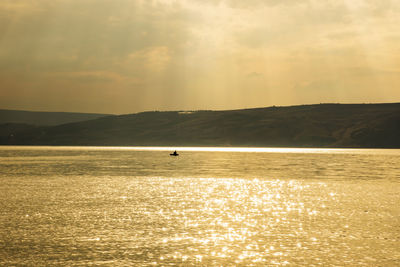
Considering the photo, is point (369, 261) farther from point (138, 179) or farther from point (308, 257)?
point (138, 179)

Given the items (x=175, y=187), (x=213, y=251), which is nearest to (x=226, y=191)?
(x=175, y=187)

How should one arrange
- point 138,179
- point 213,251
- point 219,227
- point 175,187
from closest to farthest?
point 213,251, point 219,227, point 175,187, point 138,179

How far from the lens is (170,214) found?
3581 cm

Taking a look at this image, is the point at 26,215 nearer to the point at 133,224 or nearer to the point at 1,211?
the point at 1,211

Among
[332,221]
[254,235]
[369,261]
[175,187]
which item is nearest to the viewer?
[369,261]

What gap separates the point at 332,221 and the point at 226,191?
64.1ft

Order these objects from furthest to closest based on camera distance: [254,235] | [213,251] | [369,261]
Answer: [254,235] < [213,251] < [369,261]

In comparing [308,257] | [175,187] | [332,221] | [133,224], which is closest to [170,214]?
[133,224]

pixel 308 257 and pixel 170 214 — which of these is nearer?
pixel 308 257

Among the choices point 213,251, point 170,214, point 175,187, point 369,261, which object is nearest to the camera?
point 369,261

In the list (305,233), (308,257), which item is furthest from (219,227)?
(308,257)

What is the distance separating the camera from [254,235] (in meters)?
28.1

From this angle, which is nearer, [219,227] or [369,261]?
[369,261]

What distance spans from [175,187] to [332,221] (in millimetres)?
26058
